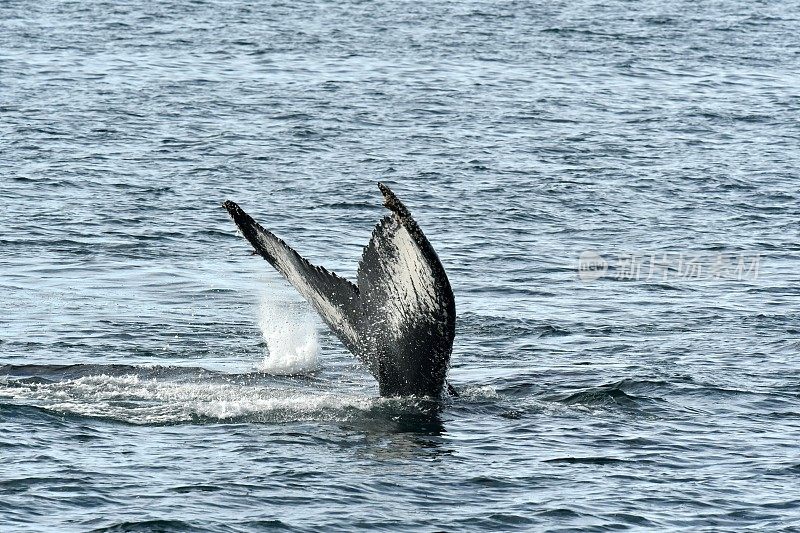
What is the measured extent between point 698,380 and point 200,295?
681cm

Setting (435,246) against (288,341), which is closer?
(288,341)

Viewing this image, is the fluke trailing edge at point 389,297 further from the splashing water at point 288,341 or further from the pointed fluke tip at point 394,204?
the splashing water at point 288,341

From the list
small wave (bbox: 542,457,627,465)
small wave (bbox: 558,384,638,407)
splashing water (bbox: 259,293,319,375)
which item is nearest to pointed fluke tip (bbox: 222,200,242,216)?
small wave (bbox: 542,457,627,465)

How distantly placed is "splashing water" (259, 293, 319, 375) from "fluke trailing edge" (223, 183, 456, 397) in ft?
9.15

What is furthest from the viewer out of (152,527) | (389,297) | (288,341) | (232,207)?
(288,341)

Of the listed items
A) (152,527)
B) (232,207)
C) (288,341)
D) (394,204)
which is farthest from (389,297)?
(288,341)

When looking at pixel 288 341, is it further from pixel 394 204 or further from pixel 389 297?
pixel 394 204

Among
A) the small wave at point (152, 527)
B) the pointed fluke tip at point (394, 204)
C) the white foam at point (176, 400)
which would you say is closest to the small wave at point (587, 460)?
the white foam at point (176, 400)

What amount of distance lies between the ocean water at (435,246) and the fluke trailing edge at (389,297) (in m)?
0.69

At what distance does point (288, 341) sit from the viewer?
16391 mm

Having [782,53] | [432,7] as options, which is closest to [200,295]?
[782,53]

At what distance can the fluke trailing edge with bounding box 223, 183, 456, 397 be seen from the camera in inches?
437

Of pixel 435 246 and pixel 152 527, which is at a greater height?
pixel 152 527

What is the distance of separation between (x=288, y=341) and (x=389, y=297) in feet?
16.7
